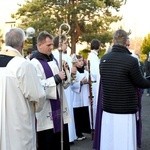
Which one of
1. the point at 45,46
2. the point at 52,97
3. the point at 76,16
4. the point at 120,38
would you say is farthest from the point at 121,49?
the point at 76,16

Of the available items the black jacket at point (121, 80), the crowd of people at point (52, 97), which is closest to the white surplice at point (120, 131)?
the crowd of people at point (52, 97)

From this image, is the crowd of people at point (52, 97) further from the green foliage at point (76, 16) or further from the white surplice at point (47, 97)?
the green foliage at point (76, 16)

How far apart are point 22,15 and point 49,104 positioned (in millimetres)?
28319

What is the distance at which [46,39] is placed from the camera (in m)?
5.03

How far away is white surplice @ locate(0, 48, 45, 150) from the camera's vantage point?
400 cm

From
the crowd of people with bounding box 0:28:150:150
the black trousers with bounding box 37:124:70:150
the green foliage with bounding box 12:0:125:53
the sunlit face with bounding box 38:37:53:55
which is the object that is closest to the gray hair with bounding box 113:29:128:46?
the crowd of people with bounding box 0:28:150:150

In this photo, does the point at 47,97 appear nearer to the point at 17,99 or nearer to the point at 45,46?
the point at 45,46

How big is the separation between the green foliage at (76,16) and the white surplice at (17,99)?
26041 millimetres

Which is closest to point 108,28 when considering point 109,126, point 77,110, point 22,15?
point 22,15

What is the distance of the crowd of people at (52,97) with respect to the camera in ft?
13.3

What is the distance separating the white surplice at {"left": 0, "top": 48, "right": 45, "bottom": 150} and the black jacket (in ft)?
4.33

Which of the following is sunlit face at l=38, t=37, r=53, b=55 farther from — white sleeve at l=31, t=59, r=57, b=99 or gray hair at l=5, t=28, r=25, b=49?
gray hair at l=5, t=28, r=25, b=49

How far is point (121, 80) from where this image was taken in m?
5.07

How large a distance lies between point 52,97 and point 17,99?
924 millimetres
